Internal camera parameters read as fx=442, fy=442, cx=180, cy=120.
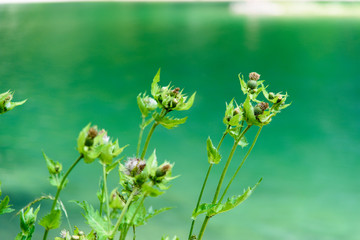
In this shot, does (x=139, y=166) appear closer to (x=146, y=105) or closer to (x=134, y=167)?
(x=134, y=167)

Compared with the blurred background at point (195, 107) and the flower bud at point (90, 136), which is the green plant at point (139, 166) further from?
the blurred background at point (195, 107)

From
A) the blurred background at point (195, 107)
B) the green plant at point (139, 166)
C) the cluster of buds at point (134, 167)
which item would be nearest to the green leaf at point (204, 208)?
the green plant at point (139, 166)

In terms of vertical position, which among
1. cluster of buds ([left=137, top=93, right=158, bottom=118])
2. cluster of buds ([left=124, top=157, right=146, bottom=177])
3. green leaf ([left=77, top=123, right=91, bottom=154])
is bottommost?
green leaf ([left=77, top=123, right=91, bottom=154])

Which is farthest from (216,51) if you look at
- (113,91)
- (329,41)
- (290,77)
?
(113,91)

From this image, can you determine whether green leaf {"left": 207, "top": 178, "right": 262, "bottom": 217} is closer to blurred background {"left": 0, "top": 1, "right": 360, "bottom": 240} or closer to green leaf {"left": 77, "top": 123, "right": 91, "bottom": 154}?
green leaf {"left": 77, "top": 123, "right": 91, "bottom": 154}

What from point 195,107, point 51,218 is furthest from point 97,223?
point 195,107

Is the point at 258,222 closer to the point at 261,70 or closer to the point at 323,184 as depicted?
the point at 323,184

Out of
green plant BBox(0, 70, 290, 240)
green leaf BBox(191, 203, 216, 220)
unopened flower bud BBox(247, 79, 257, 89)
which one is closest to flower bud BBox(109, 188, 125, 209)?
green plant BBox(0, 70, 290, 240)
